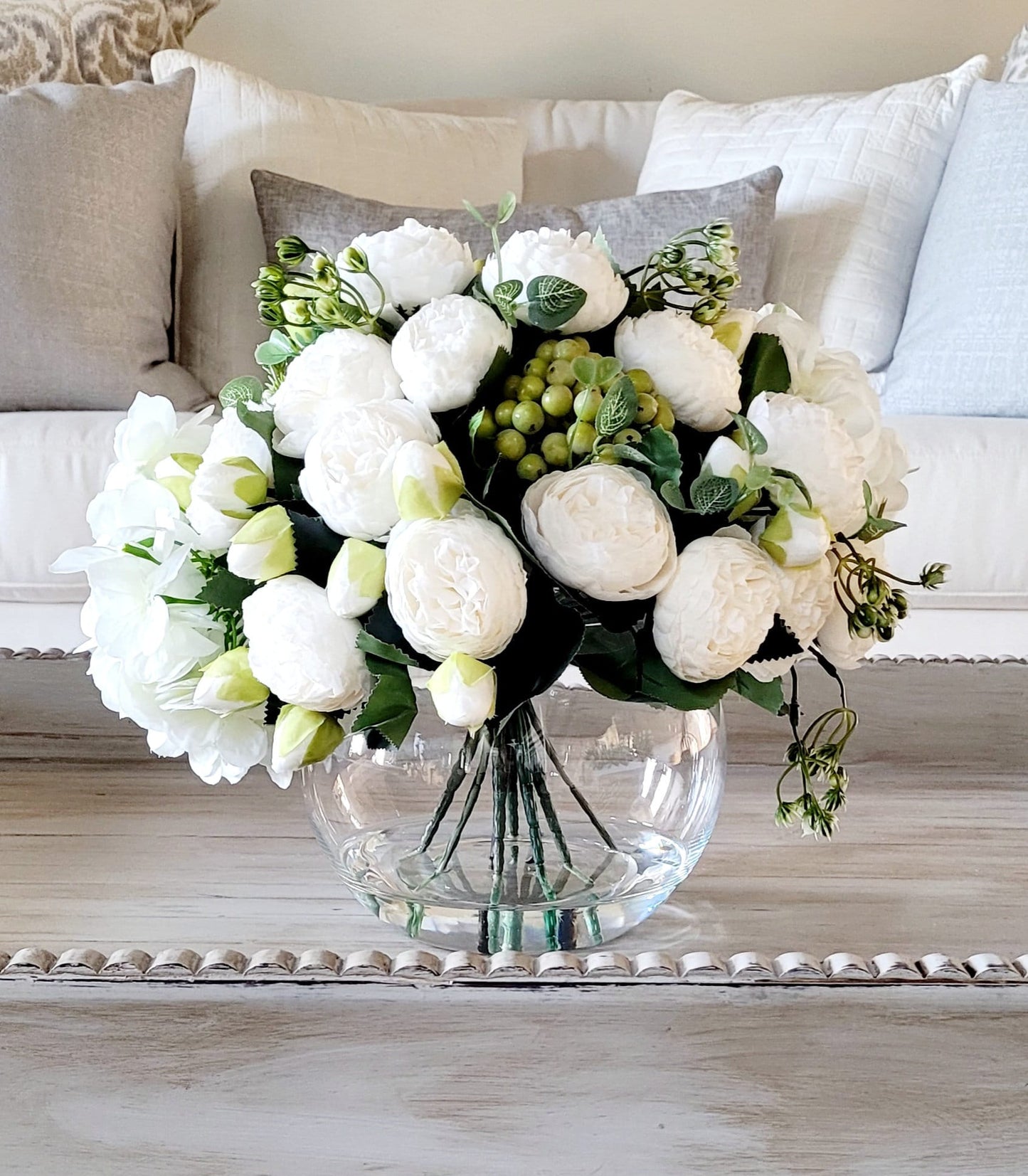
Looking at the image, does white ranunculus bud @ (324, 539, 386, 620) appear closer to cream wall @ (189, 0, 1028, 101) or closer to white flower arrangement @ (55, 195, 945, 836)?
white flower arrangement @ (55, 195, 945, 836)

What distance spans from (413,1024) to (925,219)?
1873mm

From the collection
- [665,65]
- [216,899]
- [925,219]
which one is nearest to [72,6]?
[665,65]

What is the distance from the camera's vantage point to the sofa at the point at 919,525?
1626 mm

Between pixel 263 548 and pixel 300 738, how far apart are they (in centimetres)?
9

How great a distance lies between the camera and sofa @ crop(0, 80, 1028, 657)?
64.0 inches

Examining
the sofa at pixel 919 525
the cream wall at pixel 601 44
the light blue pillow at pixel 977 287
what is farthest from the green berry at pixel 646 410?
the cream wall at pixel 601 44

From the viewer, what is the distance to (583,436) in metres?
0.54

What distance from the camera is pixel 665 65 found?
273 cm

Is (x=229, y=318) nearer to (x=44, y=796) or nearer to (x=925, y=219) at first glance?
(x=925, y=219)

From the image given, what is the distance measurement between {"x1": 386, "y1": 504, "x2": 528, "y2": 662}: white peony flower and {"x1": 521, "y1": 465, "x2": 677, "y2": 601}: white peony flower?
0.07 ft

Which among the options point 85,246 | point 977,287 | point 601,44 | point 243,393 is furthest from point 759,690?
point 601,44

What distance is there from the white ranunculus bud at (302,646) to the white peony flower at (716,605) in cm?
14

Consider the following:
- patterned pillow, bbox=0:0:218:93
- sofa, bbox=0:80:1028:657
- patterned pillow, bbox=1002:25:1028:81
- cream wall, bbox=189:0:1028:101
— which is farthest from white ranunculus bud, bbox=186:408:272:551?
cream wall, bbox=189:0:1028:101

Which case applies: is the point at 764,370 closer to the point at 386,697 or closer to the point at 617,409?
the point at 617,409
